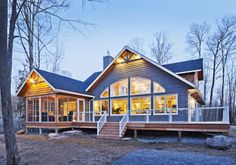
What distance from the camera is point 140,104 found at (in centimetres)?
1438

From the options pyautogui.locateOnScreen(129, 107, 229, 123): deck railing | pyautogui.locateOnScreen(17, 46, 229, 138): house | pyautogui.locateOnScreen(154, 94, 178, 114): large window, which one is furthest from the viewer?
pyautogui.locateOnScreen(154, 94, 178, 114): large window

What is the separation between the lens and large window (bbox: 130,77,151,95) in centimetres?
1415

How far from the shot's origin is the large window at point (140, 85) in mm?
14148

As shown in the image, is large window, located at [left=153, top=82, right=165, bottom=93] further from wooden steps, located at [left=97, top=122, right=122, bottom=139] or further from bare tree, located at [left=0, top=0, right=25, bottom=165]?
bare tree, located at [left=0, top=0, right=25, bottom=165]

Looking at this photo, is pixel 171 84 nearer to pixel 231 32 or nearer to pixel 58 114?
pixel 58 114

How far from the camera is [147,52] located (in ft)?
111

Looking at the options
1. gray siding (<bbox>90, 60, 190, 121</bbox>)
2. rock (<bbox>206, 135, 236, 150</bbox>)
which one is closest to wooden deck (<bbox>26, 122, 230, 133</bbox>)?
rock (<bbox>206, 135, 236, 150</bbox>)

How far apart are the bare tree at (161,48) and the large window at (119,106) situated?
56.4ft

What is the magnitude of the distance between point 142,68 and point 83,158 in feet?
29.6

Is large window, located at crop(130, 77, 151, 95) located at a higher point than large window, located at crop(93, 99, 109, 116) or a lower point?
higher

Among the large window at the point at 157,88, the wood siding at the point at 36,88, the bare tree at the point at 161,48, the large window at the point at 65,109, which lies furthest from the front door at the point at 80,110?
the bare tree at the point at 161,48

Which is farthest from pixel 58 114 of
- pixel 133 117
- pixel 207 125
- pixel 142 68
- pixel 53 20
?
pixel 207 125

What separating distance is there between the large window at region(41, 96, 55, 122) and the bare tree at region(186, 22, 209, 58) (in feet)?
75.3

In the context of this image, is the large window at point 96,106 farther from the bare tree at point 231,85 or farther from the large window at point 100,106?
the bare tree at point 231,85
